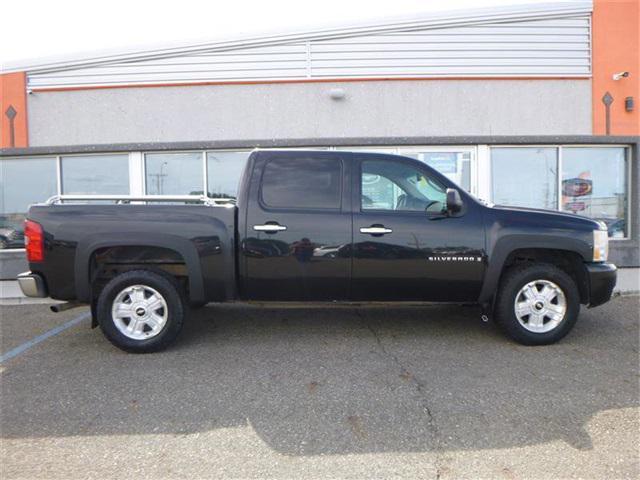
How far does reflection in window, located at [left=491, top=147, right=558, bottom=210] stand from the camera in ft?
27.2

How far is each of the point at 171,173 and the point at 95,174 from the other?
1.53m

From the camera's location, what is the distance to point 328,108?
8188 millimetres

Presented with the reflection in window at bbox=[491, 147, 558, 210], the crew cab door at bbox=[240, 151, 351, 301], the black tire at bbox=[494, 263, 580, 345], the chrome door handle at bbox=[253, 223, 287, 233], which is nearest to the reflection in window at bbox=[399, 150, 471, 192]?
the reflection in window at bbox=[491, 147, 558, 210]

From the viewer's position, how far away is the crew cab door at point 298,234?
13.6 feet

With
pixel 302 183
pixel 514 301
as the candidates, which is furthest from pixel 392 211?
pixel 514 301

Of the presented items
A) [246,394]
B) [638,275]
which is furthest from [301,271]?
[638,275]

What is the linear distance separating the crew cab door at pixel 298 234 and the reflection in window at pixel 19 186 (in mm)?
6370

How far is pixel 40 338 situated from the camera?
4.83 meters

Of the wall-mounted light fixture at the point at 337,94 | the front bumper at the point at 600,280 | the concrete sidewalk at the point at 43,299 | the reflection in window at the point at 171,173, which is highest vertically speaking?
the wall-mounted light fixture at the point at 337,94

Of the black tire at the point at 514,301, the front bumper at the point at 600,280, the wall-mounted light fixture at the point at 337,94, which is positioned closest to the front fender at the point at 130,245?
the black tire at the point at 514,301

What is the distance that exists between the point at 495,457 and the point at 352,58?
24.6 ft

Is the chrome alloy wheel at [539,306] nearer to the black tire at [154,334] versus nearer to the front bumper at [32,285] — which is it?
the black tire at [154,334]

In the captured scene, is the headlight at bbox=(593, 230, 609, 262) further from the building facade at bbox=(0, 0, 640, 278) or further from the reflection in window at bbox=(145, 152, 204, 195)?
the reflection in window at bbox=(145, 152, 204, 195)

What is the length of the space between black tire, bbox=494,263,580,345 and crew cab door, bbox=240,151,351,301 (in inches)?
63.5
